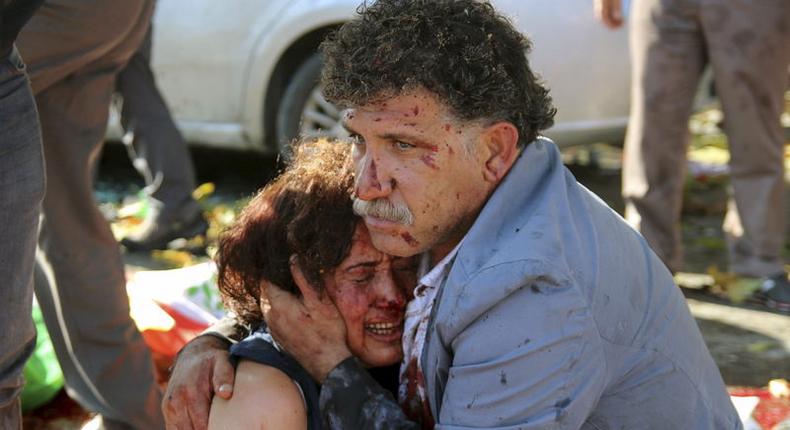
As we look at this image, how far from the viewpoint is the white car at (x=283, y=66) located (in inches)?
230

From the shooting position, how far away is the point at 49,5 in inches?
121

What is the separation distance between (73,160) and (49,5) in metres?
0.47

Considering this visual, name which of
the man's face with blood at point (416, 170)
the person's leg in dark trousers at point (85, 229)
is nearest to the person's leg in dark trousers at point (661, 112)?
the person's leg in dark trousers at point (85, 229)

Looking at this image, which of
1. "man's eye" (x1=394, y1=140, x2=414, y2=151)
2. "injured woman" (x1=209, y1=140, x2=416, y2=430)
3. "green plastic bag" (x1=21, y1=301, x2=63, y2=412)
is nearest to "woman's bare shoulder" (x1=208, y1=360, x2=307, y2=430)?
"injured woman" (x1=209, y1=140, x2=416, y2=430)

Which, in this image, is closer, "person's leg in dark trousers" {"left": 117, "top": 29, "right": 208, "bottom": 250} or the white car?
"person's leg in dark trousers" {"left": 117, "top": 29, "right": 208, "bottom": 250}

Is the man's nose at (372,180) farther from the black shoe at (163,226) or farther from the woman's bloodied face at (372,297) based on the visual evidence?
the black shoe at (163,226)

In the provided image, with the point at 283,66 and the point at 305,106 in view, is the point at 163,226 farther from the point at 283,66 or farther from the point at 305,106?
the point at 283,66

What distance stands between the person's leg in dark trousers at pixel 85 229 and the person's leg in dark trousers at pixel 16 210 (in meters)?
0.64

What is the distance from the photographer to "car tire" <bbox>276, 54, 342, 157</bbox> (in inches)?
251

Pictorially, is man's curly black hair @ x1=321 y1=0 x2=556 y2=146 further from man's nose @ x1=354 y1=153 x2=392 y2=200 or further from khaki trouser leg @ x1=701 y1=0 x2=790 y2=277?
khaki trouser leg @ x1=701 y1=0 x2=790 y2=277

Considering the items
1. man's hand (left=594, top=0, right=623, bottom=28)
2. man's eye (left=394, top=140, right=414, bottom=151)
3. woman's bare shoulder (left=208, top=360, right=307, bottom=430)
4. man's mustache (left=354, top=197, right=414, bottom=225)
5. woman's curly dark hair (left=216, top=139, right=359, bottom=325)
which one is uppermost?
man's eye (left=394, top=140, right=414, bottom=151)

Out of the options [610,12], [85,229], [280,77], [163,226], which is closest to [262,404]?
[85,229]

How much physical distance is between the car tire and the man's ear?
4.02 meters

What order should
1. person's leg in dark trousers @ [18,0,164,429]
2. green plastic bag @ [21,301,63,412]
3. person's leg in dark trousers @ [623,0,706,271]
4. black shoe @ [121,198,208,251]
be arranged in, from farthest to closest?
1. black shoe @ [121,198,208,251]
2. person's leg in dark trousers @ [623,0,706,271]
3. green plastic bag @ [21,301,63,412]
4. person's leg in dark trousers @ [18,0,164,429]
